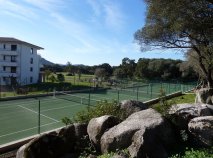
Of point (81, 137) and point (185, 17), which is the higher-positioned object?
point (185, 17)

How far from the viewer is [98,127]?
28.6 feet

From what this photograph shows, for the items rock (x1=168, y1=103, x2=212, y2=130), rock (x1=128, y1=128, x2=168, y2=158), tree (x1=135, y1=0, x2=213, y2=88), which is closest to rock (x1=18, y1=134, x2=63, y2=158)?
rock (x1=128, y1=128, x2=168, y2=158)

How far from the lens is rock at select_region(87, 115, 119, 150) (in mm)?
8695

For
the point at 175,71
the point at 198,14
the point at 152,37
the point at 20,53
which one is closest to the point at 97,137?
the point at 198,14

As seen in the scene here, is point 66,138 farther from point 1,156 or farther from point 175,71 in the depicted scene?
point 175,71

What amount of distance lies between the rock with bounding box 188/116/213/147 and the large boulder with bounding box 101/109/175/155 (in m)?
0.65

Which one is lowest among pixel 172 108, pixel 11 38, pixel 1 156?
pixel 1 156

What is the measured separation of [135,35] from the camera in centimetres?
2327

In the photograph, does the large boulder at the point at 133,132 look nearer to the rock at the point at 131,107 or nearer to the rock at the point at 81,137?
→ the rock at the point at 81,137

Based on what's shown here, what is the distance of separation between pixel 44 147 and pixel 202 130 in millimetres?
4504

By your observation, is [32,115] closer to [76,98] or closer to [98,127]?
[76,98]

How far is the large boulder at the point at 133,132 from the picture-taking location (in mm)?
7840

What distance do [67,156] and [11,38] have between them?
192 feet

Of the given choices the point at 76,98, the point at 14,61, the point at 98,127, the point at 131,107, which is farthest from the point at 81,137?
the point at 14,61
